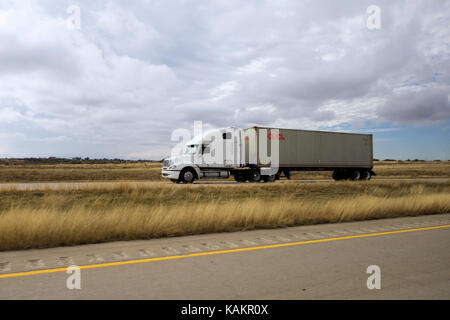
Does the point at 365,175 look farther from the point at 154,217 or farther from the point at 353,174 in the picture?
the point at 154,217

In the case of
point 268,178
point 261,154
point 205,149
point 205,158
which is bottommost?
point 268,178

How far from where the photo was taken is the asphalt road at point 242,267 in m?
4.02

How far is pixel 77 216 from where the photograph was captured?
807 cm

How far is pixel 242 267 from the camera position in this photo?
16.5ft

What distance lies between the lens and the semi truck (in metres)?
24.0

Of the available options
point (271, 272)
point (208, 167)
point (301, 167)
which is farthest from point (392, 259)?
point (301, 167)

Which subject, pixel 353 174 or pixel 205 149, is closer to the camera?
pixel 205 149

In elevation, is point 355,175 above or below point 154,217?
above

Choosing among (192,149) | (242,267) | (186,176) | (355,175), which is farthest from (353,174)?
(242,267)

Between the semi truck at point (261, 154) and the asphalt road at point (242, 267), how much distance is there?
16349 millimetres

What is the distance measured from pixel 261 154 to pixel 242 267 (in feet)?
69.7

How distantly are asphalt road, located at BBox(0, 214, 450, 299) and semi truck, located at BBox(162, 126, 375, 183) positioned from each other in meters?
16.3

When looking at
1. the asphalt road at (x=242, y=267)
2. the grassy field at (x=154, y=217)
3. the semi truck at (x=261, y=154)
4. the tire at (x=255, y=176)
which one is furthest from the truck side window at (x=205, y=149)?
the asphalt road at (x=242, y=267)

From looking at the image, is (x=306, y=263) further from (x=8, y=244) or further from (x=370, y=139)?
(x=370, y=139)
